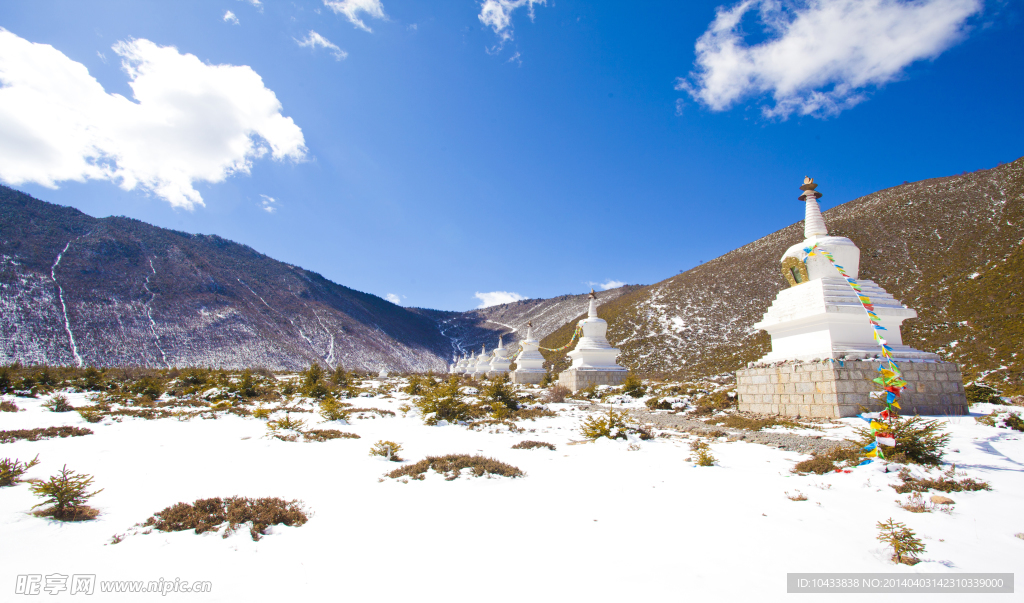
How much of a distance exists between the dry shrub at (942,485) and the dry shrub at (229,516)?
19.0 feet

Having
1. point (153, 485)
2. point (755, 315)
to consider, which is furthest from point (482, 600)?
point (755, 315)

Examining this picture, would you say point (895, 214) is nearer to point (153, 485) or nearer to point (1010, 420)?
point (1010, 420)

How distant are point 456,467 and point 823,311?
8613 millimetres

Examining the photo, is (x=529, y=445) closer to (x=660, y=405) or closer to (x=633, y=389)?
(x=660, y=405)

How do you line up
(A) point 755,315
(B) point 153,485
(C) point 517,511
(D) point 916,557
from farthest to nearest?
(A) point 755,315 < (B) point 153,485 < (C) point 517,511 < (D) point 916,557

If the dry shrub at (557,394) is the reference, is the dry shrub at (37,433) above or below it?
below

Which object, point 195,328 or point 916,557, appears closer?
Answer: point 916,557

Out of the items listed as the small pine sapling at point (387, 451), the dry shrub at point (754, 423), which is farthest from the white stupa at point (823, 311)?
the small pine sapling at point (387, 451)

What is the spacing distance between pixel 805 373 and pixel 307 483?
9.42 metres

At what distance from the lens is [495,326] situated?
108 metres

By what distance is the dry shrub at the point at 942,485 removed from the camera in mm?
4023

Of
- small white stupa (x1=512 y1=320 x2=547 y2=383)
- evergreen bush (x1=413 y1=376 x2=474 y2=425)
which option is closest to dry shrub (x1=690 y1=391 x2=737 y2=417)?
evergreen bush (x1=413 y1=376 x2=474 y2=425)

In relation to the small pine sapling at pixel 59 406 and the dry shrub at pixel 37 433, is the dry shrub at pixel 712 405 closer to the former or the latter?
the dry shrub at pixel 37 433

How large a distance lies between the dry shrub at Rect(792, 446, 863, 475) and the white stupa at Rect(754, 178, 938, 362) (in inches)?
166
